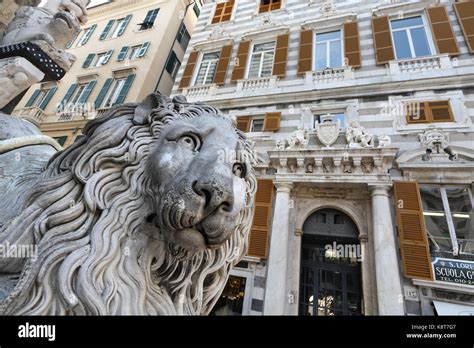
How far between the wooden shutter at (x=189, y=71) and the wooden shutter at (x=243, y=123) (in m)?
3.50

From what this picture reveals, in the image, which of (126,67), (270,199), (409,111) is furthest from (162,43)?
(409,111)

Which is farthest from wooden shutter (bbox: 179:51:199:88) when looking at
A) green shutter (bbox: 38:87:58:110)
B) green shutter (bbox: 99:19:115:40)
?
green shutter (bbox: 38:87:58:110)

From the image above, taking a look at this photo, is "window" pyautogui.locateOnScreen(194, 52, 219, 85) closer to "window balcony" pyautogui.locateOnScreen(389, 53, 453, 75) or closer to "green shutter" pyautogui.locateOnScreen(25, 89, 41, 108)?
"window balcony" pyautogui.locateOnScreen(389, 53, 453, 75)

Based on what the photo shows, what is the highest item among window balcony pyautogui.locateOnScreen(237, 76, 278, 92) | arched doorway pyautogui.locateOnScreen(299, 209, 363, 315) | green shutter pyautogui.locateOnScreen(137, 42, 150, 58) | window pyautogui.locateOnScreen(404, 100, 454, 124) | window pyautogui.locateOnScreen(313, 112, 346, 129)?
green shutter pyautogui.locateOnScreen(137, 42, 150, 58)

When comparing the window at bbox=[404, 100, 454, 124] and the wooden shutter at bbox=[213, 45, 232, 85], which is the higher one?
the wooden shutter at bbox=[213, 45, 232, 85]

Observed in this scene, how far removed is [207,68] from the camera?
11195 mm

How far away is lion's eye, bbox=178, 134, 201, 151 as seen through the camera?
1.16 meters

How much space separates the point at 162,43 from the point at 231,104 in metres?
8.44

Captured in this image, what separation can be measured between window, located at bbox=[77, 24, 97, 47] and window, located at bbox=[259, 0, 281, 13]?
1325 cm

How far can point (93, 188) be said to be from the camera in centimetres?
112

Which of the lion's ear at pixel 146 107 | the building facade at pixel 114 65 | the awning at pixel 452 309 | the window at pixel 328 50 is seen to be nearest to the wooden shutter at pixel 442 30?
the window at pixel 328 50

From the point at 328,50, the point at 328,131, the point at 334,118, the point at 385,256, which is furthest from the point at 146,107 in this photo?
the point at 328,50

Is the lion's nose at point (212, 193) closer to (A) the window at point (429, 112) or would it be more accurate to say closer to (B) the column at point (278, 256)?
(B) the column at point (278, 256)
